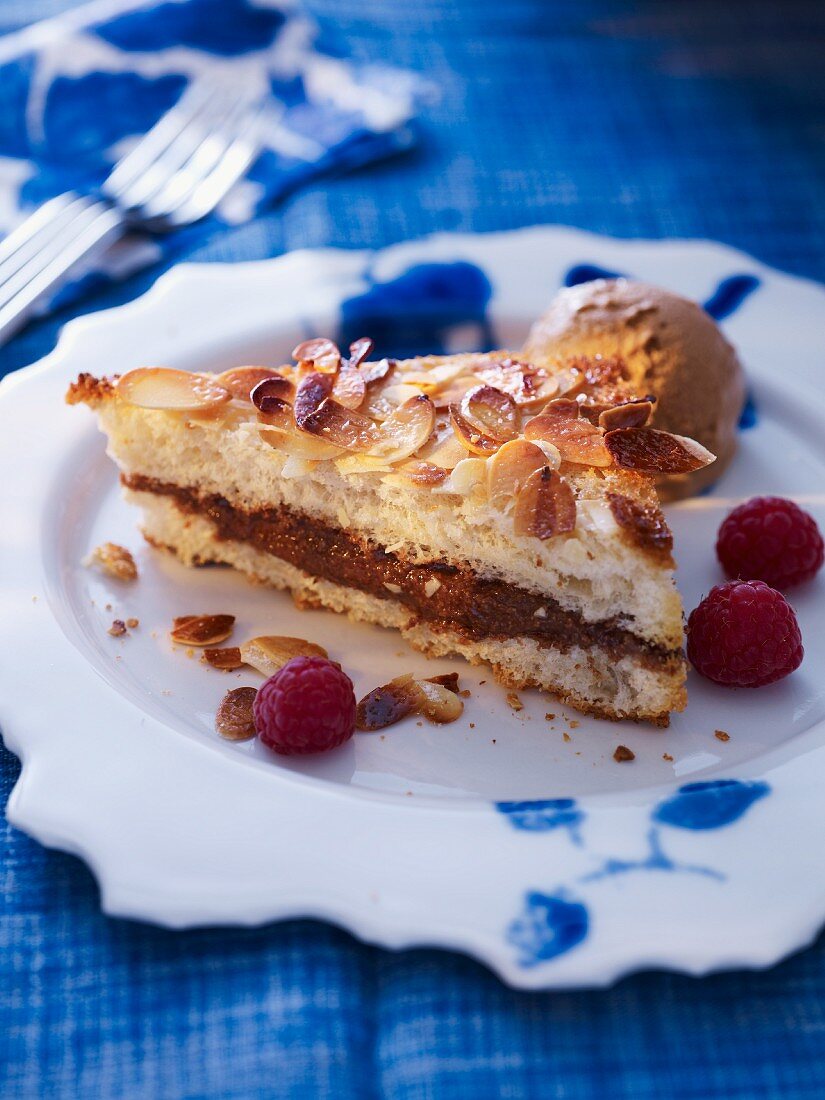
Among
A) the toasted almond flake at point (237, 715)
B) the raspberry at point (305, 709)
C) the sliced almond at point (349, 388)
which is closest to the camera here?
the raspberry at point (305, 709)

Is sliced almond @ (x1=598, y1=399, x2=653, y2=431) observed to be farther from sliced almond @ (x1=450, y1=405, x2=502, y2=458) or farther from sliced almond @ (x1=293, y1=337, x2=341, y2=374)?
sliced almond @ (x1=293, y1=337, x2=341, y2=374)

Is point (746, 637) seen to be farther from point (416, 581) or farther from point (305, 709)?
point (305, 709)

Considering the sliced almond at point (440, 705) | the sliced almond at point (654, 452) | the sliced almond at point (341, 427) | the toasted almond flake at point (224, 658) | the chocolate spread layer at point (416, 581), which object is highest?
the sliced almond at point (341, 427)

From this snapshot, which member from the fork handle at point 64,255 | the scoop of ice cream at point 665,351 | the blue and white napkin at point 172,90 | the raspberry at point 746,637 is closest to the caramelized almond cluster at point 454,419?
the scoop of ice cream at point 665,351

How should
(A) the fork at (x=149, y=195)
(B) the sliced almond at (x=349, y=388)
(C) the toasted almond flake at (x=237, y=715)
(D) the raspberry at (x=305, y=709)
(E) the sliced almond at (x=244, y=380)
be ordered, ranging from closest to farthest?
(D) the raspberry at (x=305, y=709), (C) the toasted almond flake at (x=237, y=715), (B) the sliced almond at (x=349, y=388), (E) the sliced almond at (x=244, y=380), (A) the fork at (x=149, y=195)

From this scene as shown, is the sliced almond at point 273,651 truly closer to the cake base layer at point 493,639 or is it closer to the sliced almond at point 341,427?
the cake base layer at point 493,639

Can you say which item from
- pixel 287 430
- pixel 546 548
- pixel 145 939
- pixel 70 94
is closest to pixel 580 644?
pixel 546 548
